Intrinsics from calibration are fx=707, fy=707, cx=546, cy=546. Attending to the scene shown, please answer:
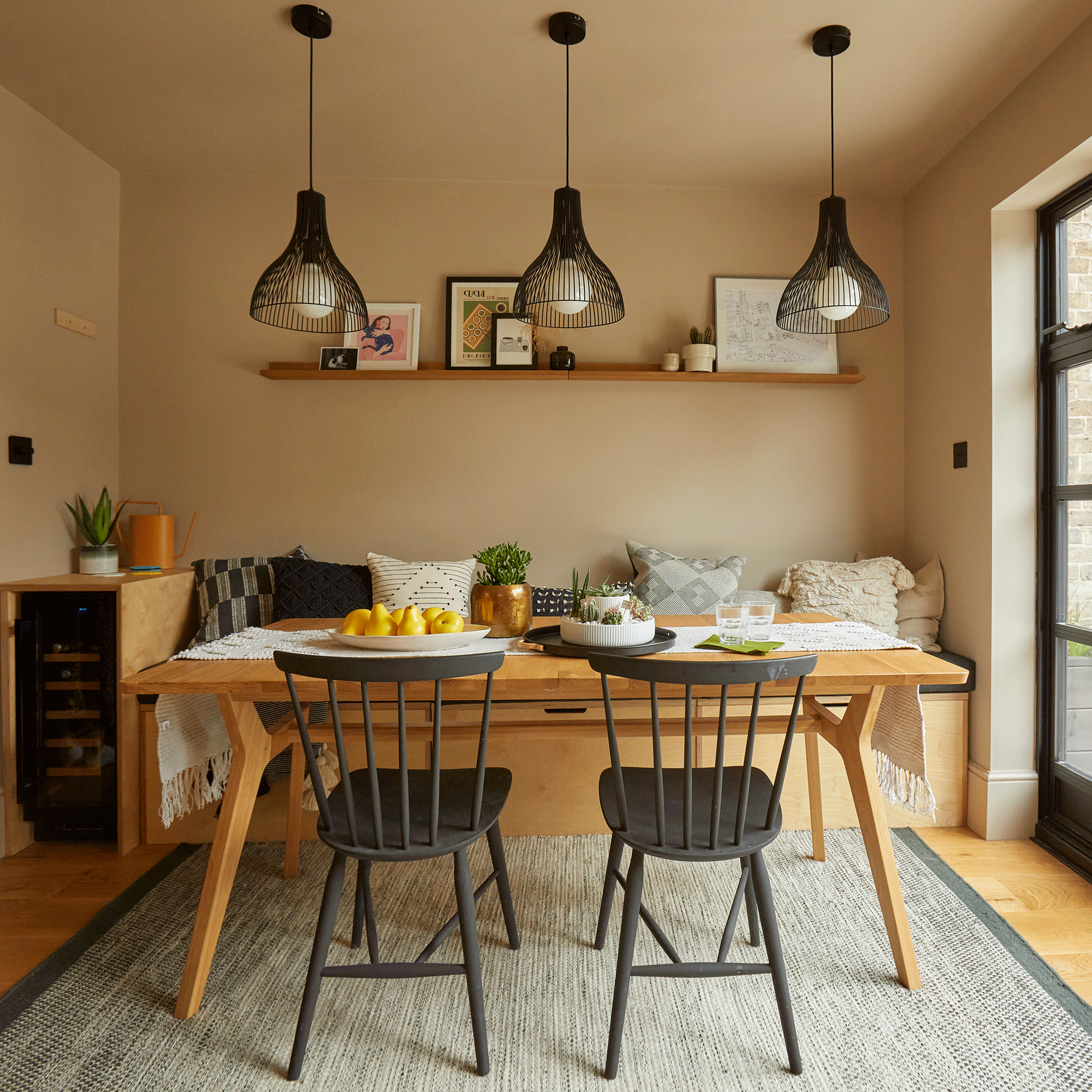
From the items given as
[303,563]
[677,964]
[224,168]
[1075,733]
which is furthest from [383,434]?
[1075,733]

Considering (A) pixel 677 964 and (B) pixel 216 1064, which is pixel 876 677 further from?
(B) pixel 216 1064

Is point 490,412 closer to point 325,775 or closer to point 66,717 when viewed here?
point 325,775

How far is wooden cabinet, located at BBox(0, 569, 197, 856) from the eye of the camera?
236cm

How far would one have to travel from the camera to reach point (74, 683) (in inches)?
95.9

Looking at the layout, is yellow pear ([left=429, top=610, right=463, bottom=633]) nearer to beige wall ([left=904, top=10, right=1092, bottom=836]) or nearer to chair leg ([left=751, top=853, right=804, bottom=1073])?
chair leg ([left=751, top=853, right=804, bottom=1073])

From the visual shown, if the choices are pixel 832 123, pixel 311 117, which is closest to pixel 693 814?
pixel 832 123

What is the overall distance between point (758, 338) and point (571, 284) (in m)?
1.50

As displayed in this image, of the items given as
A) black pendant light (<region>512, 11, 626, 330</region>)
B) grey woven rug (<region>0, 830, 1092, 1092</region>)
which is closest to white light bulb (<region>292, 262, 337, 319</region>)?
black pendant light (<region>512, 11, 626, 330</region>)

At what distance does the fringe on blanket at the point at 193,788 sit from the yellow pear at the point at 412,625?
0.54 metres

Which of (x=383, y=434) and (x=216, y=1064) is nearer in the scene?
(x=216, y=1064)

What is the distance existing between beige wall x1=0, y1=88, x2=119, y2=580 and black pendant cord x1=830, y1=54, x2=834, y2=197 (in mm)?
2805

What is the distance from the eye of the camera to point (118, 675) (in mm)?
2400

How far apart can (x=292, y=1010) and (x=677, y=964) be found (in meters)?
0.89

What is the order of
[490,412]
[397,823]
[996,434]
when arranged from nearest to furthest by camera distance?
[397,823] < [996,434] < [490,412]
